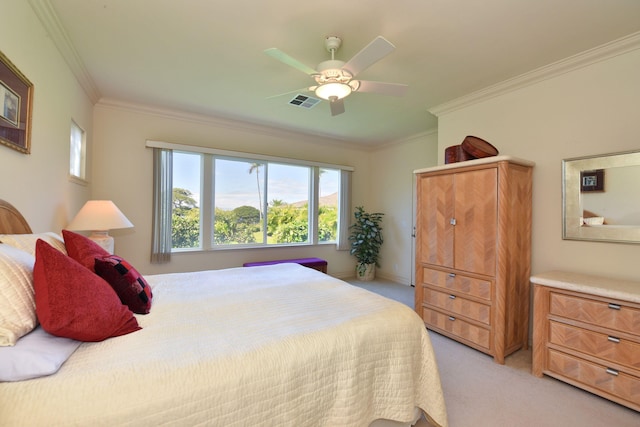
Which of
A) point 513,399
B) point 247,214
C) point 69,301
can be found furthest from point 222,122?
point 513,399

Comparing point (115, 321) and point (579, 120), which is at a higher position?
point (579, 120)

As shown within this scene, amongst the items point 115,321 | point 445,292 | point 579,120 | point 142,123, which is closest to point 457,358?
point 445,292

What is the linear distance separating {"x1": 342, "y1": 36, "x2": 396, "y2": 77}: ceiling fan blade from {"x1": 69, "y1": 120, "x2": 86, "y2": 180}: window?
9.09 ft

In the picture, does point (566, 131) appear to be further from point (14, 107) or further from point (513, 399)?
point (14, 107)

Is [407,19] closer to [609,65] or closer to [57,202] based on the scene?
[609,65]

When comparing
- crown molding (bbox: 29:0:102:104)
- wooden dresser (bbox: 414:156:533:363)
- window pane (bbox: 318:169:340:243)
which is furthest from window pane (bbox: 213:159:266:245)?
wooden dresser (bbox: 414:156:533:363)

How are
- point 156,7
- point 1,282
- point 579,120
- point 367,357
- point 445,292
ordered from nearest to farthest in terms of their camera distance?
point 1,282 → point 367,357 → point 156,7 → point 579,120 → point 445,292

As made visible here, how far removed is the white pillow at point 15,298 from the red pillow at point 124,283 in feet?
0.94

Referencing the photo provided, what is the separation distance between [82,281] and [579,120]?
12.0ft

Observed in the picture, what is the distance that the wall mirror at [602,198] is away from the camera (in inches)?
83.5

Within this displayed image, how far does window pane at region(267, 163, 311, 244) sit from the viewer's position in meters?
Result: 4.69

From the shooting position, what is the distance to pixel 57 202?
2.39 meters

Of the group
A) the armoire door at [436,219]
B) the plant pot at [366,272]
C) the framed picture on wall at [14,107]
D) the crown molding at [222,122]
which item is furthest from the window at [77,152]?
the plant pot at [366,272]

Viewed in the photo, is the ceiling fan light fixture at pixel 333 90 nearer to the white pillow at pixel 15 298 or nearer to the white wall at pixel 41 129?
the white wall at pixel 41 129
